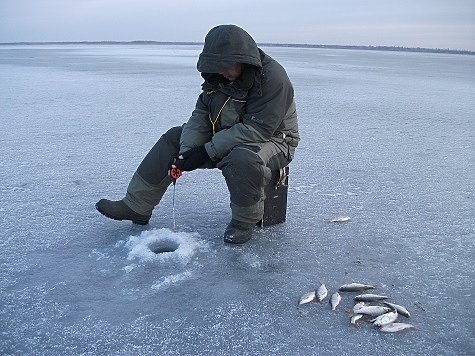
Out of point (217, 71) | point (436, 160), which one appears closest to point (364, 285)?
point (217, 71)

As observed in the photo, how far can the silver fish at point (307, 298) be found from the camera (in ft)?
8.38

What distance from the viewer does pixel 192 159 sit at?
10.5 ft

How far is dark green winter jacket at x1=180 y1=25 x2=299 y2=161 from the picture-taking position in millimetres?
2979

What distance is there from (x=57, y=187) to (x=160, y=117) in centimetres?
367

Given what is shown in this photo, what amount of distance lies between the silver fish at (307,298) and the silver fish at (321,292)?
0.03m

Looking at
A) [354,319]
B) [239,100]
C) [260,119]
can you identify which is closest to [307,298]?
[354,319]

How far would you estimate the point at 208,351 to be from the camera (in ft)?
7.09

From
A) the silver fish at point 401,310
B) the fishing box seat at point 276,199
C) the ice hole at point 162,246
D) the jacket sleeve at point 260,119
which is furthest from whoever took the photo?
the fishing box seat at point 276,199

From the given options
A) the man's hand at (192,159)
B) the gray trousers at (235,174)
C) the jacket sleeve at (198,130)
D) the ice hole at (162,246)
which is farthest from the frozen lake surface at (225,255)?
the jacket sleeve at (198,130)

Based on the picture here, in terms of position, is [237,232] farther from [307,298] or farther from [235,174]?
[307,298]

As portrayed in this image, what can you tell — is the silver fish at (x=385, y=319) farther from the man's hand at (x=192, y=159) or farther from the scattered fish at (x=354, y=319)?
the man's hand at (x=192, y=159)

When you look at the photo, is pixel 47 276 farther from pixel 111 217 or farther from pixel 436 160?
pixel 436 160

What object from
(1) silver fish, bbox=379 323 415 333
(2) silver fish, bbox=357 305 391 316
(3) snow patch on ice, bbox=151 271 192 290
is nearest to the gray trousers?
(3) snow patch on ice, bbox=151 271 192 290

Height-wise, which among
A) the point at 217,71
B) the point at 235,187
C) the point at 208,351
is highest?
the point at 217,71
